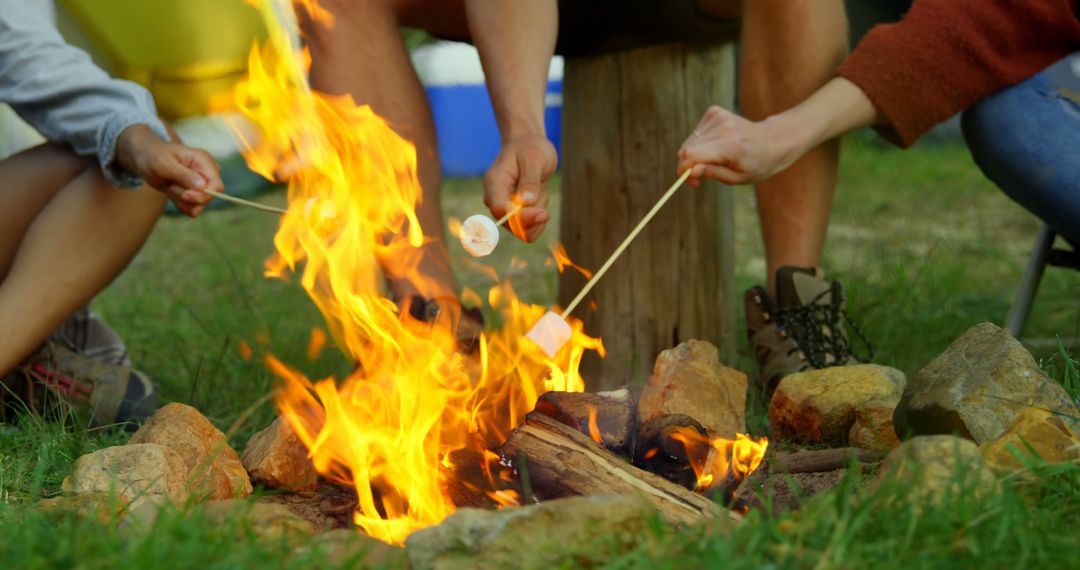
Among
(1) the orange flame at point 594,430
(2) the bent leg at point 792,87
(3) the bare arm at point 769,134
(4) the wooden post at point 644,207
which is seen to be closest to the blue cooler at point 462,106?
(4) the wooden post at point 644,207

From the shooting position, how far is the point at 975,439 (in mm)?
1843

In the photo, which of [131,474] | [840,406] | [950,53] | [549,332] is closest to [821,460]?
[840,406]

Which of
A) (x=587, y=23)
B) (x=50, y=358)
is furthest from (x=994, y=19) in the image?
(x=50, y=358)

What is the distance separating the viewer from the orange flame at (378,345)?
6.15 feet

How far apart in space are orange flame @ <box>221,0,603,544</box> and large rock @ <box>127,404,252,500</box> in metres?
0.12

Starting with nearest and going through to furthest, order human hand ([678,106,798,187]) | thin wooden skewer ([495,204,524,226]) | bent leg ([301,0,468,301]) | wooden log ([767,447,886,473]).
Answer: wooden log ([767,447,886,473])
thin wooden skewer ([495,204,524,226])
human hand ([678,106,798,187])
bent leg ([301,0,468,301])

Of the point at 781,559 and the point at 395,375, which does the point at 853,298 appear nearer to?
the point at 395,375

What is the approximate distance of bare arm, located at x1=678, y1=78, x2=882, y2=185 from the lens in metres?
2.28

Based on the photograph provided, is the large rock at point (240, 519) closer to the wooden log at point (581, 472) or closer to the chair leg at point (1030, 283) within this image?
the wooden log at point (581, 472)

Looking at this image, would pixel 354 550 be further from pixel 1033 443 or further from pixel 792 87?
pixel 792 87

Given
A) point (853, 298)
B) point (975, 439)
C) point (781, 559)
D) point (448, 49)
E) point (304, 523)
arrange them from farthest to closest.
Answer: point (448, 49) → point (853, 298) → point (975, 439) → point (304, 523) → point (781, 559)

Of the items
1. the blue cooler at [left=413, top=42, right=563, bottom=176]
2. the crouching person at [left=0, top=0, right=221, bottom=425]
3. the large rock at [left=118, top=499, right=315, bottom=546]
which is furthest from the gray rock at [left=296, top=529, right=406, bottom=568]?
the blue cooler at [left=413, top=42, right=563, bottom=176]

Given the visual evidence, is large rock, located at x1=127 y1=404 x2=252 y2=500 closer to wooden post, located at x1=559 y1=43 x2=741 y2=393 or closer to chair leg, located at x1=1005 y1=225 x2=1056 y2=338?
wooden post, located at x1=559 y1=43 x2=741 y2=393

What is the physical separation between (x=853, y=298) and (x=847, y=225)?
211 cm
